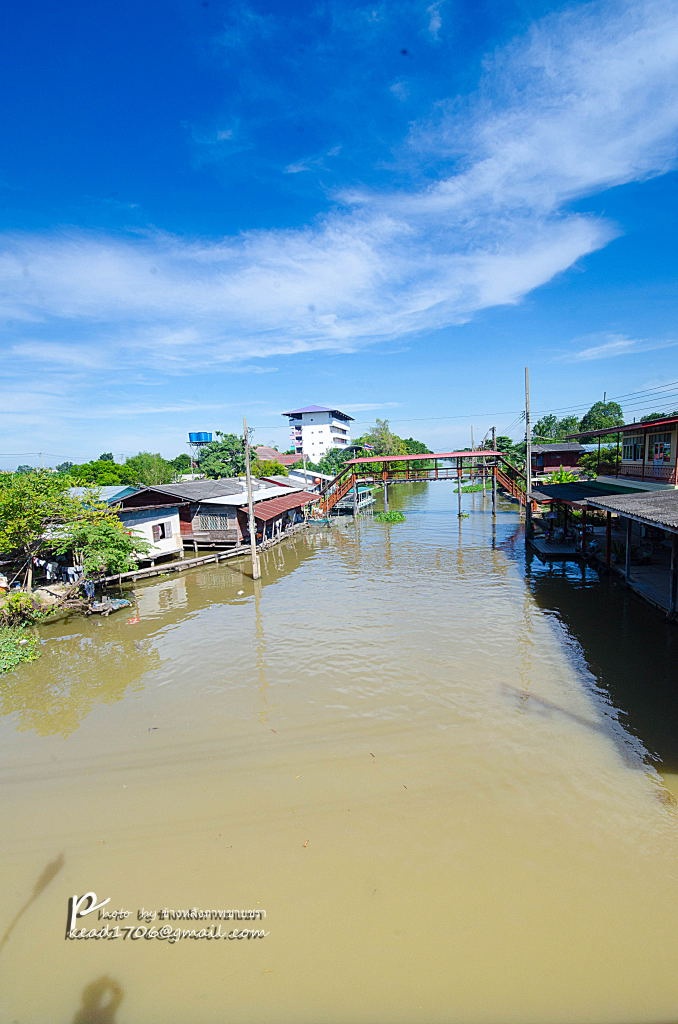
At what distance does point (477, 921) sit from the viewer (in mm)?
5641

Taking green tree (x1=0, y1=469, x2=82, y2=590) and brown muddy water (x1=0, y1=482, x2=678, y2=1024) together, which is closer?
brown muddy water (x1=0, y1=482, x2=678, y2=1024)

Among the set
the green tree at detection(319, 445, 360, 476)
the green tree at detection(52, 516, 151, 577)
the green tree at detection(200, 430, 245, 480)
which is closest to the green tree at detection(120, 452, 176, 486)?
the green tree at detection(200, 430, 245, 480)

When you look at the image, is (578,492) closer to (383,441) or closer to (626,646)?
(626,646)

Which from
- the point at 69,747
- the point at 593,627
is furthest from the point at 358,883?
the point at 593,627

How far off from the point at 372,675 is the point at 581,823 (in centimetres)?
568

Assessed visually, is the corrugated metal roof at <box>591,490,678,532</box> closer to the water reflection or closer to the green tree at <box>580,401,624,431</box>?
the water reflection

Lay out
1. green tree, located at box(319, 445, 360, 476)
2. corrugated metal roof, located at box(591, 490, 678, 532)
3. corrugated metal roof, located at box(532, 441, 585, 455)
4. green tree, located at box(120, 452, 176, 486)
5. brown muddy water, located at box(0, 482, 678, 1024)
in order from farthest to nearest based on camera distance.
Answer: green tree, located at box(319, 445, 360, 476) < green tree, located at box(120, 452, 176, 486) < corrugated metal roof, located at box(532, 441, 585, 455) < corrugated metal roof, located at box(591, 490, 678, 532) < brown muddy water, located at box(0, 482, 678, 1024)

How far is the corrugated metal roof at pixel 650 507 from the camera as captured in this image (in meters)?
10.6

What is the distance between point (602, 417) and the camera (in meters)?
78.3

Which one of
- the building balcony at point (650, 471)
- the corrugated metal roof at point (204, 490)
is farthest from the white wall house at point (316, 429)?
the building balcony at point (650, 471)

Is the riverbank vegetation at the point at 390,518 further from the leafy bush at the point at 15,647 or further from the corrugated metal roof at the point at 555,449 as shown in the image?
the leafy bush at the point at 15,647

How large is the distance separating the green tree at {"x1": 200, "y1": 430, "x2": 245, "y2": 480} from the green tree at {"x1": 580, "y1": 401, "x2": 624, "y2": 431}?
173ft

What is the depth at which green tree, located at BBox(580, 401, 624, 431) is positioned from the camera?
74.8 m

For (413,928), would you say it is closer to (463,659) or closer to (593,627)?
(463,659)
